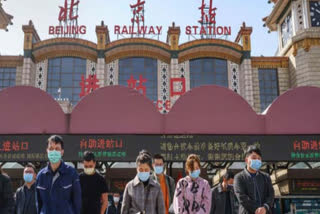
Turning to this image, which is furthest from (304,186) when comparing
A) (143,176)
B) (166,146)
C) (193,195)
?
(143,176)

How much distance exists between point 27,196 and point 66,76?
17140 millimetres

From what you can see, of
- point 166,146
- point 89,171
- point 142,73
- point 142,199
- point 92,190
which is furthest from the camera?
point 142,73

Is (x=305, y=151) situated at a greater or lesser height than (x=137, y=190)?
greater

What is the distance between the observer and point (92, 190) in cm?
604

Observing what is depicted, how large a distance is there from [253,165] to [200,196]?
38.4 inches

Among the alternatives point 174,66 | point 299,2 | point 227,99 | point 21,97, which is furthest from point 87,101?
point 299,2

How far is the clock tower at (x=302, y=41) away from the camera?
21.7m

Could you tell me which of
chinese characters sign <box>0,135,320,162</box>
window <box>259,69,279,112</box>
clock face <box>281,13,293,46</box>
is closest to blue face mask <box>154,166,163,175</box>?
chinese characters sign <box>0,135,320,162</box>

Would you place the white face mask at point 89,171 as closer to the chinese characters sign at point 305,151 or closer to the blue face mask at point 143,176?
the blue face mask at point 143,176

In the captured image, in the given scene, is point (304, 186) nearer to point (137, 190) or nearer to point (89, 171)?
point (89, 171)

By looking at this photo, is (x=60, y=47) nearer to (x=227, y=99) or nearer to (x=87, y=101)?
(x=87, y=101)

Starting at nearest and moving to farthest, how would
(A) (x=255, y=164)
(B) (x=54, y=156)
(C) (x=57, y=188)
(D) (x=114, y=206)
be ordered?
(C) (x=57, y=188) < (B) (x=54, y=156) < (A) (x=255, y=164) < (D) (x=114, y=206)

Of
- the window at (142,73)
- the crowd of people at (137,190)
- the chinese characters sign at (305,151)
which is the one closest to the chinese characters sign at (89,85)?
the window at (142,73)

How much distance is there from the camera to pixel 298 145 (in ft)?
31.6
